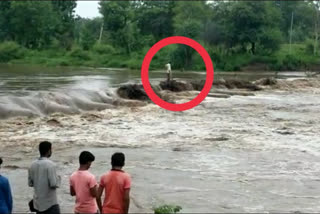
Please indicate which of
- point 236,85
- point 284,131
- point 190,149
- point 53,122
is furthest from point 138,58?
point 190,149

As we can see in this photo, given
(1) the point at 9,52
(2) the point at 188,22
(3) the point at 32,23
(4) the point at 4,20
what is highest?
(4) the point at 4,20

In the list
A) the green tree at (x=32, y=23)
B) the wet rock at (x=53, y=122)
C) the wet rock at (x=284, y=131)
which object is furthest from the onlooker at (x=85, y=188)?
the green tree at (x=32, y=23)

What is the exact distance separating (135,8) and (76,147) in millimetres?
57508

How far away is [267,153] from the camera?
11.7 metres

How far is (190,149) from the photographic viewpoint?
39.5 ft

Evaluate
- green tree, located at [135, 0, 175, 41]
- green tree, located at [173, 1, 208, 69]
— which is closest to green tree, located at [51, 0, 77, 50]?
green tree, located at [135, 0, 175, 41]

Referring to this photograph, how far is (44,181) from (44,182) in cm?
1

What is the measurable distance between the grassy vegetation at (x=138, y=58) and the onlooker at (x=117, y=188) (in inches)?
1803

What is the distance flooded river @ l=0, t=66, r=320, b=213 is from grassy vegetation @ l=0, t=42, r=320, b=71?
31.1 meters

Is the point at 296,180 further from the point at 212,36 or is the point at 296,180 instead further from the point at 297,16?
the point at 297,16

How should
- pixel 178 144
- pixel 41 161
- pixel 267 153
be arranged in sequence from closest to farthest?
1. pixel 41 161
2. pixel 267 153
3. pixel 178 144

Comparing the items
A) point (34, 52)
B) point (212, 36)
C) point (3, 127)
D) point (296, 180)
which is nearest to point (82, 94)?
point (3, 127)

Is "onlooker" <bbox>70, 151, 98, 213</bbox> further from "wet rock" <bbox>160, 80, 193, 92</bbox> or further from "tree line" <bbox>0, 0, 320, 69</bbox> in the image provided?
"tree line" <bbox>0, 0, 320, 69</bbox>

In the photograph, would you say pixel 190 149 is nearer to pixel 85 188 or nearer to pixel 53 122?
pixel 53 122
